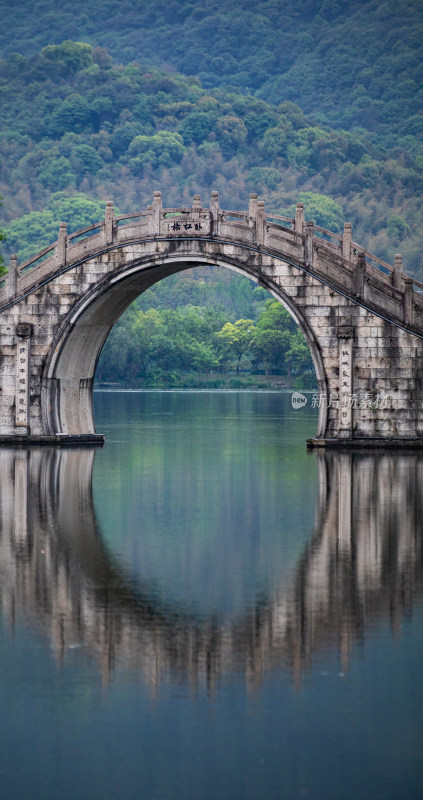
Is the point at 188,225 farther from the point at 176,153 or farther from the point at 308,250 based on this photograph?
the point at 176,153

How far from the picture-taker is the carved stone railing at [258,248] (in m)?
28.3

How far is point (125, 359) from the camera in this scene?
10231 centimetres

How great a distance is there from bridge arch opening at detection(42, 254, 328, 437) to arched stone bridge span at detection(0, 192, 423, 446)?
3cm

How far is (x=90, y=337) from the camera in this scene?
3198 centimetres

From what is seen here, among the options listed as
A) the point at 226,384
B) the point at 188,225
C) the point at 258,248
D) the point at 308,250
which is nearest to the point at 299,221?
the point at 308,250

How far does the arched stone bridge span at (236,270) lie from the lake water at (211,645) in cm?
800

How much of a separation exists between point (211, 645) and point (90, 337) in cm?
2200

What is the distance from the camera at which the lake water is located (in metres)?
8.02

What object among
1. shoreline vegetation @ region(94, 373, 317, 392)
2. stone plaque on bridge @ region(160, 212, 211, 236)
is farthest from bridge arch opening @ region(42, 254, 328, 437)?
shoreline vegetation @ region(94, 373, 317, 392)

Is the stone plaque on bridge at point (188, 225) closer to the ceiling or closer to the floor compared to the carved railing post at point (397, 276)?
closer to the ceiling

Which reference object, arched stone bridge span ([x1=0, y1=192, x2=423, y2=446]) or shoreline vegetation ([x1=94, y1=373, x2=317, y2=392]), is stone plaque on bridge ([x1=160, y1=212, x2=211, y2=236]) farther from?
shoreline vegetation ([x1=94, y1=373, x2=317, y2=392])

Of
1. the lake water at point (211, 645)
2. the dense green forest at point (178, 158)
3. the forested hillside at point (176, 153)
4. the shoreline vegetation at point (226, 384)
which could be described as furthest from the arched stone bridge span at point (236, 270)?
the forested hillside at point (176, 153)

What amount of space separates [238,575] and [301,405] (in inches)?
2196

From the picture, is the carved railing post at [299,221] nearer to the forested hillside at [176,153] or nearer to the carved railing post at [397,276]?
the carved railing post at [397,276]
